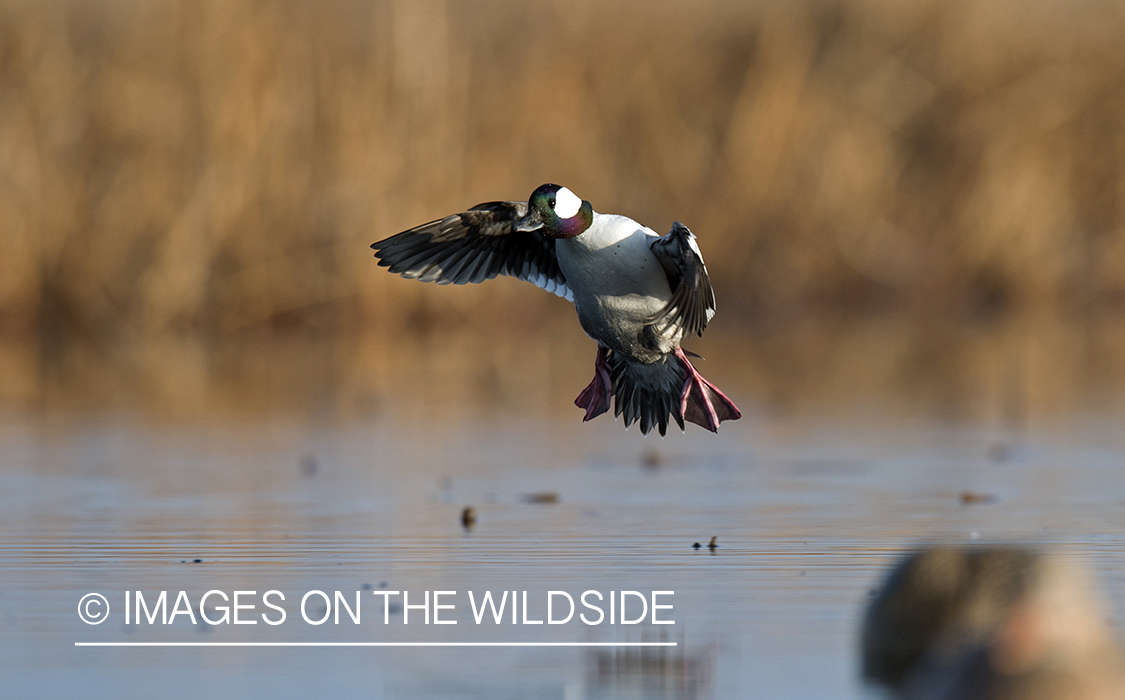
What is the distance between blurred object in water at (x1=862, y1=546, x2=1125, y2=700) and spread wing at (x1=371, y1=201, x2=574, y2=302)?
8.48ft

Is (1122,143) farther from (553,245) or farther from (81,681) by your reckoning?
(81,681)

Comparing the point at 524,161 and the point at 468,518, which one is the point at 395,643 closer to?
the point at 468,518

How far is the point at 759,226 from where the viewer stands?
663 inches

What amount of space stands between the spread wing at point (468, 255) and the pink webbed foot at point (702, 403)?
1.73ft

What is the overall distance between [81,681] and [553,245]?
126 inches

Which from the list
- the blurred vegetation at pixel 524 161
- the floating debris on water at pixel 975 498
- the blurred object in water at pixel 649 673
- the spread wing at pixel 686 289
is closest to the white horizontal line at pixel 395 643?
the blurred object in water at pixel 649 673

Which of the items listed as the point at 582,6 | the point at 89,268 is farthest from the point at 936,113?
the point at 89,268

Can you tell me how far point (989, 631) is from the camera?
13.1 ft

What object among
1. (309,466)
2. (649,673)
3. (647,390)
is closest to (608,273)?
(647,390)

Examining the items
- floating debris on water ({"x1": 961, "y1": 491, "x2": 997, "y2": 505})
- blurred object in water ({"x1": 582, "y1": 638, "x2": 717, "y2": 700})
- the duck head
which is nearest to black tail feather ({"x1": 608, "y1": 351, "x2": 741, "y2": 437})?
the duck head

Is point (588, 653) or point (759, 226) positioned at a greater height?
point (759, 226)

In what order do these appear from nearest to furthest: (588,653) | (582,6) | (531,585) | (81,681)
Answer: (81,681), (588,653), (531,585), (582,6)

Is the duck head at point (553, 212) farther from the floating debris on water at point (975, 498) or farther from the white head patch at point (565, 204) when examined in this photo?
the floating debris on water at point (975, 498)

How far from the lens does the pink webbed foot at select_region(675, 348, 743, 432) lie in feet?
21.9
